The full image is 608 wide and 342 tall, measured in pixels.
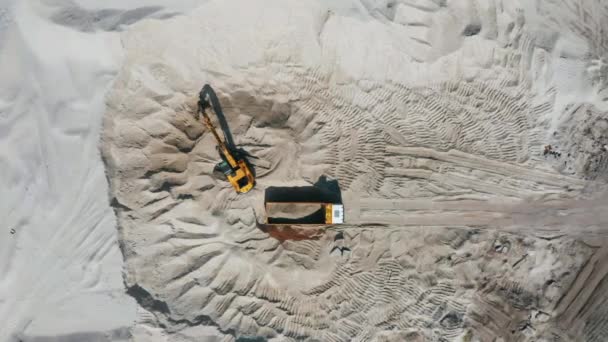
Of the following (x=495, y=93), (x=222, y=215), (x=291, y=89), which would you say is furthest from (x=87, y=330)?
(x=495, y=93)

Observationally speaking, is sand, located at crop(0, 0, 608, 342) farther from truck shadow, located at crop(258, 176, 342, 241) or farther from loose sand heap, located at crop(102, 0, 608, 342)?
truck shadow, located at crop(258, 176, 342, 241)

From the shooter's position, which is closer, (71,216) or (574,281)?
(71,216)

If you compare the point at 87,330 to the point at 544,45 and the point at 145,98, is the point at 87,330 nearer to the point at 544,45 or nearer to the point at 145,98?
the point at 145,98

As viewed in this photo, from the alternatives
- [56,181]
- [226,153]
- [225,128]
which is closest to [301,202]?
[226,153]

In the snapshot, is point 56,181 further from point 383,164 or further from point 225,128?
point 383,164

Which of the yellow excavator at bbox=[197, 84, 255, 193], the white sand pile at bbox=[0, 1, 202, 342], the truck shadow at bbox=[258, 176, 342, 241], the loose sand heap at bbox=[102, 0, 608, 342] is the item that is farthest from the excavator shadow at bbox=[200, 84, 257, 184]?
the white sand pile at bbox=[0, 1, 202, 342]

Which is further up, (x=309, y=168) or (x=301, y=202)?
(x=309, y=168)

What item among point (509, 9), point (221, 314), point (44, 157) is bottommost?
point (221, 314)
